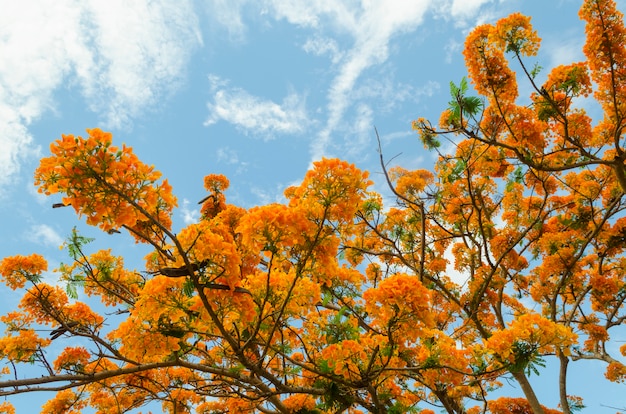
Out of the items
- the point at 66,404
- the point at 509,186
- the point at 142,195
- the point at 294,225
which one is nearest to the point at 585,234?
the point at 509,186

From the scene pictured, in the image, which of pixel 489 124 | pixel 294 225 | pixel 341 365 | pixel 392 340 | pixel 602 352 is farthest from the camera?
pixel 602 352

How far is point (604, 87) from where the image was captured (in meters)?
6.48

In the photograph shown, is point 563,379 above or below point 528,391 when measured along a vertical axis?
above

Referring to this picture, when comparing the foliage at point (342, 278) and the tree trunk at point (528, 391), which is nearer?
the foliage at point (342, 278)

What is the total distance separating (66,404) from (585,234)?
10545 millimetres

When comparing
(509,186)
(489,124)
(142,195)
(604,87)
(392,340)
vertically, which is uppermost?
(489,124)

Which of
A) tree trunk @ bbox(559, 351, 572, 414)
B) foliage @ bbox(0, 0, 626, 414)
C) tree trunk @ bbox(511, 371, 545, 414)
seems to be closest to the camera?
foliage @ bbox(0, 0, 626, 414)

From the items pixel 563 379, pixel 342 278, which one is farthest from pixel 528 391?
pixel 342 278

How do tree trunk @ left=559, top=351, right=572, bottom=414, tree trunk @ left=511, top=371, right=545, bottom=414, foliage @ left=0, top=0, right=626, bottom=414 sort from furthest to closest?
1. tree trunk @ left=559, top=351, right=572, bottom=414
2. tree trunk @ left=511, top=371, right=545, bottom=414
3. foliage @ left=0, top=0, right=626, bottom=414

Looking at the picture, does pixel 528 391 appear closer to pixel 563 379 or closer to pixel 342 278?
pixel 563 379

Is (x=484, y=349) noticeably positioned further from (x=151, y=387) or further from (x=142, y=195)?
(x=151, y=387)

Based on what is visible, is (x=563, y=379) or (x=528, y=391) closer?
(x=528, y=391)

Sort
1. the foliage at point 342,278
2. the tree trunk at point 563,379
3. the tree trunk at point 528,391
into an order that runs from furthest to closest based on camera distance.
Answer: the tree trunk at point 563,379
the tree trunk at point 528,391
the foliage at point 342,278

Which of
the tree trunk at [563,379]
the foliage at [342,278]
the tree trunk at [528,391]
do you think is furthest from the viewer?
the tree trunk at [563,379]
